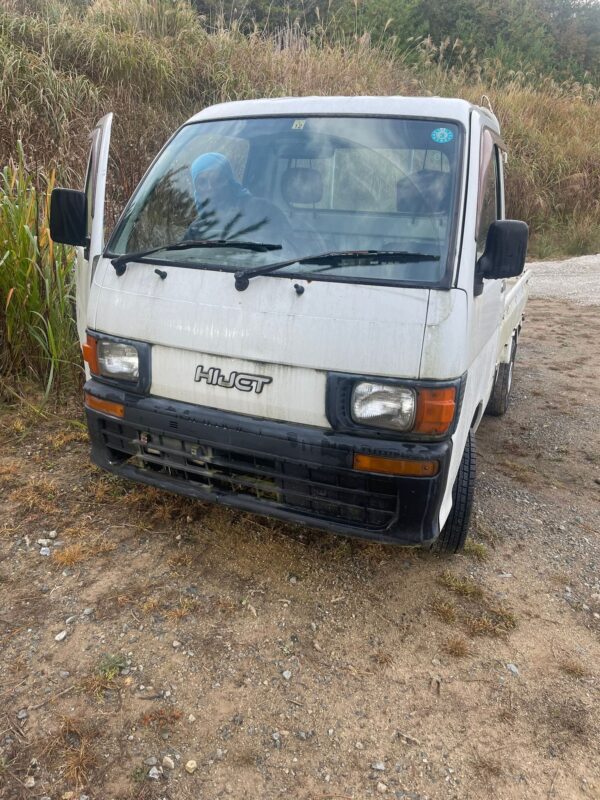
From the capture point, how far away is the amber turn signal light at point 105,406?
2.52 m

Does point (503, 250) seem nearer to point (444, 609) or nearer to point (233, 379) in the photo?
point (233, 379)

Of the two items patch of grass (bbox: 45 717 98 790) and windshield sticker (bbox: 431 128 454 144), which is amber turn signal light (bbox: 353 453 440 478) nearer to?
patch of grass (bbox: 45 717 98 790)

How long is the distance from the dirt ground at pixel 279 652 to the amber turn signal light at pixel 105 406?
63 cm

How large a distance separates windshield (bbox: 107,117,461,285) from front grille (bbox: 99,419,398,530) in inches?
27.8

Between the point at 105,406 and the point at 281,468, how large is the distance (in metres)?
0.83

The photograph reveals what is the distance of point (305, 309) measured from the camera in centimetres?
221

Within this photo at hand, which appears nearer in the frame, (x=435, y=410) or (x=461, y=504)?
(x=435, y=410)

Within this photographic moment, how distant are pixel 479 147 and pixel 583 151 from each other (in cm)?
1247

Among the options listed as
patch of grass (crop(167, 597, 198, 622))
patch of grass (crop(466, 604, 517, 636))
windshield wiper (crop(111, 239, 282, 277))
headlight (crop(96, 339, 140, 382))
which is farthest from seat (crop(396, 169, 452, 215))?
patch of grass (crop(167, 597, 198, 622))

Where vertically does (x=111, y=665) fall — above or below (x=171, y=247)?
below

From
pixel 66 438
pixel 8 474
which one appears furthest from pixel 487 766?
pixel 66 438

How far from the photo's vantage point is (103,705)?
1.99 meters

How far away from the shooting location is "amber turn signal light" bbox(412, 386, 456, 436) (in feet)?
6.89

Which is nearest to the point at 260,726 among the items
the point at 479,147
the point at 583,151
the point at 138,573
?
the point at 138,573
